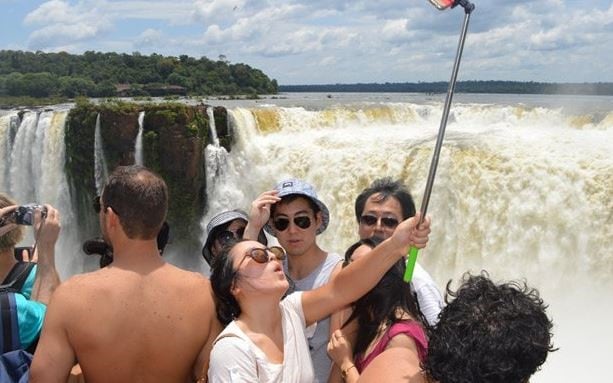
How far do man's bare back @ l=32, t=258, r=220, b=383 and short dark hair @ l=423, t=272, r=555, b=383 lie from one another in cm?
89

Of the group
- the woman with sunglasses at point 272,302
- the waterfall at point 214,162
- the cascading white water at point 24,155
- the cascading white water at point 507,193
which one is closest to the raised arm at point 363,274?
the woman with sunglasses at point 272,302

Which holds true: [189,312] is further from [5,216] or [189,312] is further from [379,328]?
[5,216]

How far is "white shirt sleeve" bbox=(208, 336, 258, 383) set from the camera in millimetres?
2062

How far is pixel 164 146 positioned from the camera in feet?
56.4

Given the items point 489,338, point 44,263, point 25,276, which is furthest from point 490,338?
point 25,276

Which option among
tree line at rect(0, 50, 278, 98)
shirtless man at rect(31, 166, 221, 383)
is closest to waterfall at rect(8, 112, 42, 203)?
shirtless man at rect(31, 166, 221, 383)

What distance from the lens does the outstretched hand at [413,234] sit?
86.2 inches

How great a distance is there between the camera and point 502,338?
5.64 feet

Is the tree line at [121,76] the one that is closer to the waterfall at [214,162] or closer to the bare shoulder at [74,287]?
the waterfall at [214,162]

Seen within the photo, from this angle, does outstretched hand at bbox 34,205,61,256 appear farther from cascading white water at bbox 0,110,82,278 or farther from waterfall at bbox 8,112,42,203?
waterfall at bbox 8,112,42,203

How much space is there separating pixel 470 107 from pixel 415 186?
262 inches

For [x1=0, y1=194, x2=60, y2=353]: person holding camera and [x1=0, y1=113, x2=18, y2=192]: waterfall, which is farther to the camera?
[x1=0, y1=113, x2=18, y2=192]: waterfall

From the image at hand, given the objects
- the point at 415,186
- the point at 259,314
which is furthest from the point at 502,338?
the point at 415,186

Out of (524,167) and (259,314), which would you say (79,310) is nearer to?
(259,314)
